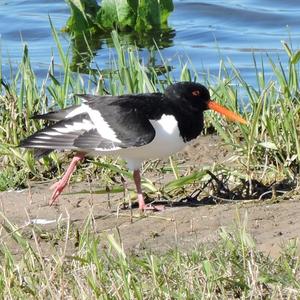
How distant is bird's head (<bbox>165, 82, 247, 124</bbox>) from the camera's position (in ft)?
23.0

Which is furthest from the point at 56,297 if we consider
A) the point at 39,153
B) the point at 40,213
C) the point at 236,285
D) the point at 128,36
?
the point at 128,36

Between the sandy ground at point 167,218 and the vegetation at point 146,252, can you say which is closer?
the vegetation at point 146,252

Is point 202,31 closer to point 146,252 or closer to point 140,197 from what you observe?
point 140,197

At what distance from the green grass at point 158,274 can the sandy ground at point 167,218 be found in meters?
0.28

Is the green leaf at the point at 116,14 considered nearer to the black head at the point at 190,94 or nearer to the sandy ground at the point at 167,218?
the black head at the point at 190,94

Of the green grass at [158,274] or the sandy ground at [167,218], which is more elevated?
the green grass at [158,274]

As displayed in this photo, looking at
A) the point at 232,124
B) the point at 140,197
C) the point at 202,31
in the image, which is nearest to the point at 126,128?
the point at 140,197

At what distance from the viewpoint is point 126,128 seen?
6.65 metres

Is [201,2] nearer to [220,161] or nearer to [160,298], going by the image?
[220,161]

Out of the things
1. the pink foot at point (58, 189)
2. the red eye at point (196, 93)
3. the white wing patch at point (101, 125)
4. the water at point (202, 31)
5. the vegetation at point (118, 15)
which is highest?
the red eye at point (196, 93)

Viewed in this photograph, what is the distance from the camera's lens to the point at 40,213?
6441 mm

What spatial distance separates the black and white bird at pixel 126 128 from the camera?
6.61m

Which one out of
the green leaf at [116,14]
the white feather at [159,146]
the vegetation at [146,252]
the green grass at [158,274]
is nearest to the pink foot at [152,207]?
the vegetation at [146,252]

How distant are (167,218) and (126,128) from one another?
809mm
